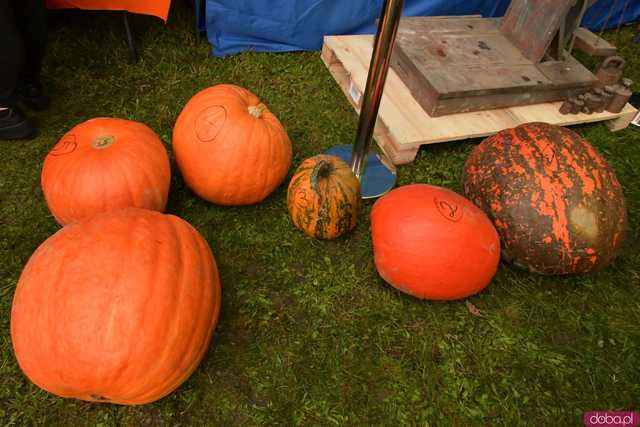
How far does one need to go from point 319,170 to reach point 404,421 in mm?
1096

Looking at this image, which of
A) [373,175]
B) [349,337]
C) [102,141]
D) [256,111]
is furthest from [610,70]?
[102,141]

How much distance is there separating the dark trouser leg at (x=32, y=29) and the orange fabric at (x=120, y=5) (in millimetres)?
377

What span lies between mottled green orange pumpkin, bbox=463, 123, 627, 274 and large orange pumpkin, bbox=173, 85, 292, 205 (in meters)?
1.09

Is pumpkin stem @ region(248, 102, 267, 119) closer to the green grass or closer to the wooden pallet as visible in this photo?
the green grass

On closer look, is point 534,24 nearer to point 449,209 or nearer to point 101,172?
point 449,209

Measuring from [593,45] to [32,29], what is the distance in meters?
4.04

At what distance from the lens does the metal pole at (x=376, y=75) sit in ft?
6.28

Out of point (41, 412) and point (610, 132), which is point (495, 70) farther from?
point (41, 412)

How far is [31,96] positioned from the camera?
2.80 meters

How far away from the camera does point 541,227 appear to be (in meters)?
2.04

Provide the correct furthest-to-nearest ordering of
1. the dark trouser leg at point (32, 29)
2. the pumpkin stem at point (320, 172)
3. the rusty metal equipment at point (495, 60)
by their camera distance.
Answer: the rusty metal equipment at point (495, 60), the dark trouser leg at point (32, 29), the pumpkin stem at point (320, 172)

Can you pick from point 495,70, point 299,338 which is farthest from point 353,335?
point 495,70

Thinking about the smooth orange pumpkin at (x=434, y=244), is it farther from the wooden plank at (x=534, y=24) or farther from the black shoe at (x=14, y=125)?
the black shoe at (x=14, y=125)

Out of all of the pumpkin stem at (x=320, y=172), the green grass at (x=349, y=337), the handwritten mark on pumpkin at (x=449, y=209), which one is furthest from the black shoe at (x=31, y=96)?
the handwritten mark on pumpkin at (x=449, y=209)
